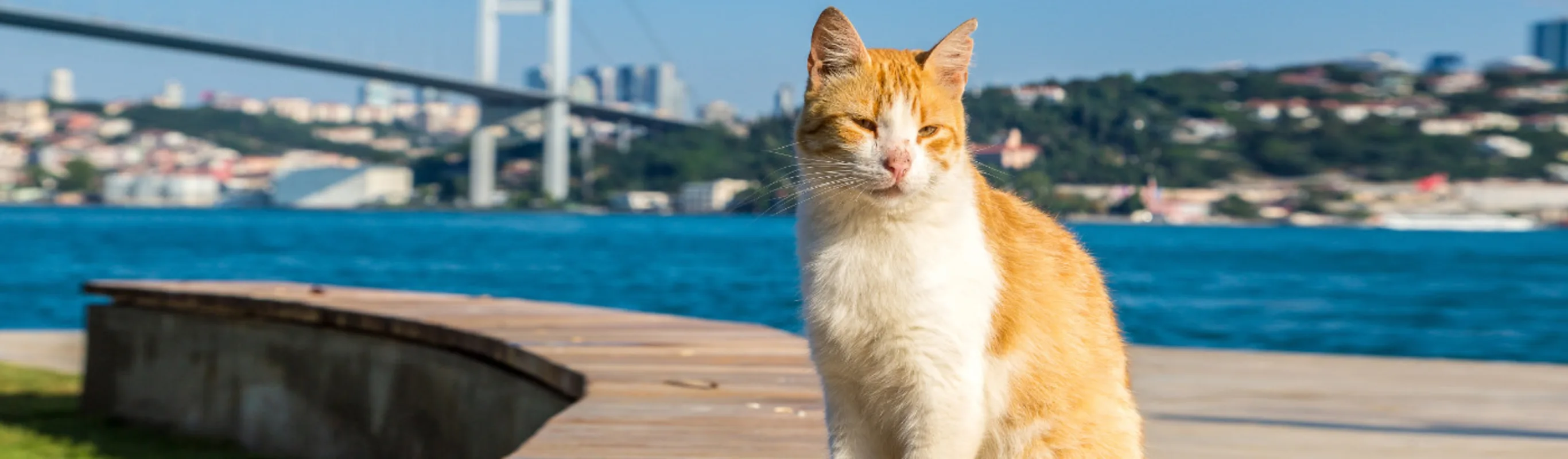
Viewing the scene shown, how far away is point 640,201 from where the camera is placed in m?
47.2

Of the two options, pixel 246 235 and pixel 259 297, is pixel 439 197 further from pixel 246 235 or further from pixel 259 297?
pixel 259 297

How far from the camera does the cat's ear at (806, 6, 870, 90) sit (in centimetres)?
169

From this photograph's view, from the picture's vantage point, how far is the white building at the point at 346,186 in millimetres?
47812

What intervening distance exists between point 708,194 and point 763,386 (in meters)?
39.9

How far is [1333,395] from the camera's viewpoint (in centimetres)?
388

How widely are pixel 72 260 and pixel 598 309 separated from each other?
27592 mm

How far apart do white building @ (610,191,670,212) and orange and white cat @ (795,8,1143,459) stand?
45.2 metres

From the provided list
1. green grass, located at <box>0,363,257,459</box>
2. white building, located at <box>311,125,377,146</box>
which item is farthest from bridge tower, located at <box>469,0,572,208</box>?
green grass, located at <box>0,363,257,459</box>

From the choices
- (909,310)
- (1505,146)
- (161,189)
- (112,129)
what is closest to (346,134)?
(161,189)

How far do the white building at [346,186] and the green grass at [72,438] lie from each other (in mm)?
43581

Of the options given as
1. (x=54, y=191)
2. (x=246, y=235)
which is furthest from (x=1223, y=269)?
(x=54, y=191)

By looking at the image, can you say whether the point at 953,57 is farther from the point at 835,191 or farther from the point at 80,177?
the point at 80,177

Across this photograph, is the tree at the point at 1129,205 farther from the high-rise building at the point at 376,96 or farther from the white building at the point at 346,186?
the high-rise building at the point at 376,96

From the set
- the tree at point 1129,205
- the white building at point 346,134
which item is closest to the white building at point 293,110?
the white building at point 346,134
